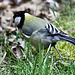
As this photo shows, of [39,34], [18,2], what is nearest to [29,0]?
[18,2]

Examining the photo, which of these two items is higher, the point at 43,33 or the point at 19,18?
the point at 19,18

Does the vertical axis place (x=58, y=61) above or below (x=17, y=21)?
below

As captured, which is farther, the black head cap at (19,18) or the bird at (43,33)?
the black head cap at (19,18)

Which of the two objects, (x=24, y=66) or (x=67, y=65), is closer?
(x=24, y=66)

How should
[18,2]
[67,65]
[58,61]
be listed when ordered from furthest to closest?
1. [18,2]
2. [58,61]
3. [67,65]

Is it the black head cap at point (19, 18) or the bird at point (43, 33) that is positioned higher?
the black head cap at point (19, 18)

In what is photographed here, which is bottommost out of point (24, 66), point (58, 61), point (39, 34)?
point (58, 61)

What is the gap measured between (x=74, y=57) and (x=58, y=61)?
0.91ft

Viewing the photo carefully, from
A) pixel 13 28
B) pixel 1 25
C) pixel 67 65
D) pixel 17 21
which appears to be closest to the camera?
pixel 67 65

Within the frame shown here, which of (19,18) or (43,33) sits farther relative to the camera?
(19,18)

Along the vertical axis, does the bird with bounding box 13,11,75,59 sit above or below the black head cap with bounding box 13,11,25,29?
below

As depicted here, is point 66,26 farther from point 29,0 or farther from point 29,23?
point 29,0

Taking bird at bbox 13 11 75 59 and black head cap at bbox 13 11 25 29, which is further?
black head cap at bbox 13 11 25 29

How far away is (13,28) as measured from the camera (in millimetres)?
3805
